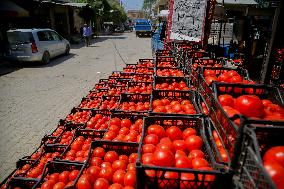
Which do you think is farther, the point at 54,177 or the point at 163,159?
the point at 54,177

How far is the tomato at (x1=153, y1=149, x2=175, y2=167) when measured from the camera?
208 centimetres

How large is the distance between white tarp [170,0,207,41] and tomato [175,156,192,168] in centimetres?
695

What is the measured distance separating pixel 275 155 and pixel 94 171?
1.80 m

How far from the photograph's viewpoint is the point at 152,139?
2514 mm

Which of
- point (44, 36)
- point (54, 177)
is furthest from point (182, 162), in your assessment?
point (44, 36)

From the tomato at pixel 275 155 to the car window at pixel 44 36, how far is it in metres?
14.1

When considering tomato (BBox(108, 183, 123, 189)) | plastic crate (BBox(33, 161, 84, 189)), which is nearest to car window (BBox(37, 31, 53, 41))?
plastic crate (BBox(33, 161, 84, 189))

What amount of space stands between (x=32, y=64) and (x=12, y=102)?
23.1ft

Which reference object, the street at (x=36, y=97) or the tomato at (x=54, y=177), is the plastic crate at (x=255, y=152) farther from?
the street at (x=36, y=97)

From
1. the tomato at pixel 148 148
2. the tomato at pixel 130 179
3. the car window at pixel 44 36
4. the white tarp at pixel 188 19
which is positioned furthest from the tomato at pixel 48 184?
the car window at pixel 44 36

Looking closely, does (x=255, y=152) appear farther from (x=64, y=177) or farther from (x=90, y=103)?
(x=90, y=103)

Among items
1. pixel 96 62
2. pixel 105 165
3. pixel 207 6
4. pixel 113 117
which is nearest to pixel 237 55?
pixel 207 6

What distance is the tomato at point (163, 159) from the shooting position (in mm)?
2081

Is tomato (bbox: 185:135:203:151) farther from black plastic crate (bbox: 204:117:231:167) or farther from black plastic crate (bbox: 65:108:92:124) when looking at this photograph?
black plastic crate (bbox: 65:108:92:124)
